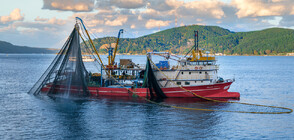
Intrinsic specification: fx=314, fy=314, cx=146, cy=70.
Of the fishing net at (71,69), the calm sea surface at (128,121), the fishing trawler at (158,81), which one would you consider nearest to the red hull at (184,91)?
the fishing trawler at (158,81)

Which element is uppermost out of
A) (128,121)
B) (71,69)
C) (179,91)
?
(71,69)

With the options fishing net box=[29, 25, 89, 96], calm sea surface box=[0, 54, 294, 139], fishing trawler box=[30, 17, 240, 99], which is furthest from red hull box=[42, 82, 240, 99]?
fishing net box=[29, 25, 89, 96]

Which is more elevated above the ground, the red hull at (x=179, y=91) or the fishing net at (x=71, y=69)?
the fishing net at (x=71, y=69)

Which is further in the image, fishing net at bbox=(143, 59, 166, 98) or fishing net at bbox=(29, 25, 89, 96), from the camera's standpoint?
fishing net at bbox=(143, 59, 166, 98)

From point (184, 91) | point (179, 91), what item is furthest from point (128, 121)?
point (184, 91)

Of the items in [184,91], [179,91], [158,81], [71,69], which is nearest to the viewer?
[71,69]

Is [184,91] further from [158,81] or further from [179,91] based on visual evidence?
[158,81]

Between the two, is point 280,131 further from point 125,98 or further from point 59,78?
point 59,78

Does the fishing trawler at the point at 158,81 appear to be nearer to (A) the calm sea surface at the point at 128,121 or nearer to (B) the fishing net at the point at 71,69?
(B) the fishing net at the point at 71,69

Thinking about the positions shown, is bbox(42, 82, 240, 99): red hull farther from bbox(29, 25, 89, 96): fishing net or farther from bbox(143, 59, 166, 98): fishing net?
bbox(29, 25, 89, 96): fishing net

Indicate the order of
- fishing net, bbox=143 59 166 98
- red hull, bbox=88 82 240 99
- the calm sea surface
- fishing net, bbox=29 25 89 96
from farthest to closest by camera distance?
red hull, bbox=88 82 240 99
fishing net, bbox=143 59 166 98
fishing net, bbox=29 25 89 96
the calm sea surface

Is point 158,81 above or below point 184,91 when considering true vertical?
above

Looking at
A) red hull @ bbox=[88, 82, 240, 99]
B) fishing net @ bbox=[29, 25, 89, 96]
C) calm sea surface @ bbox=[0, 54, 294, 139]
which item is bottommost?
calm sea surface @ bbox=[0, 54, 294, 139]

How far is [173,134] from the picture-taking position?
34875mm
